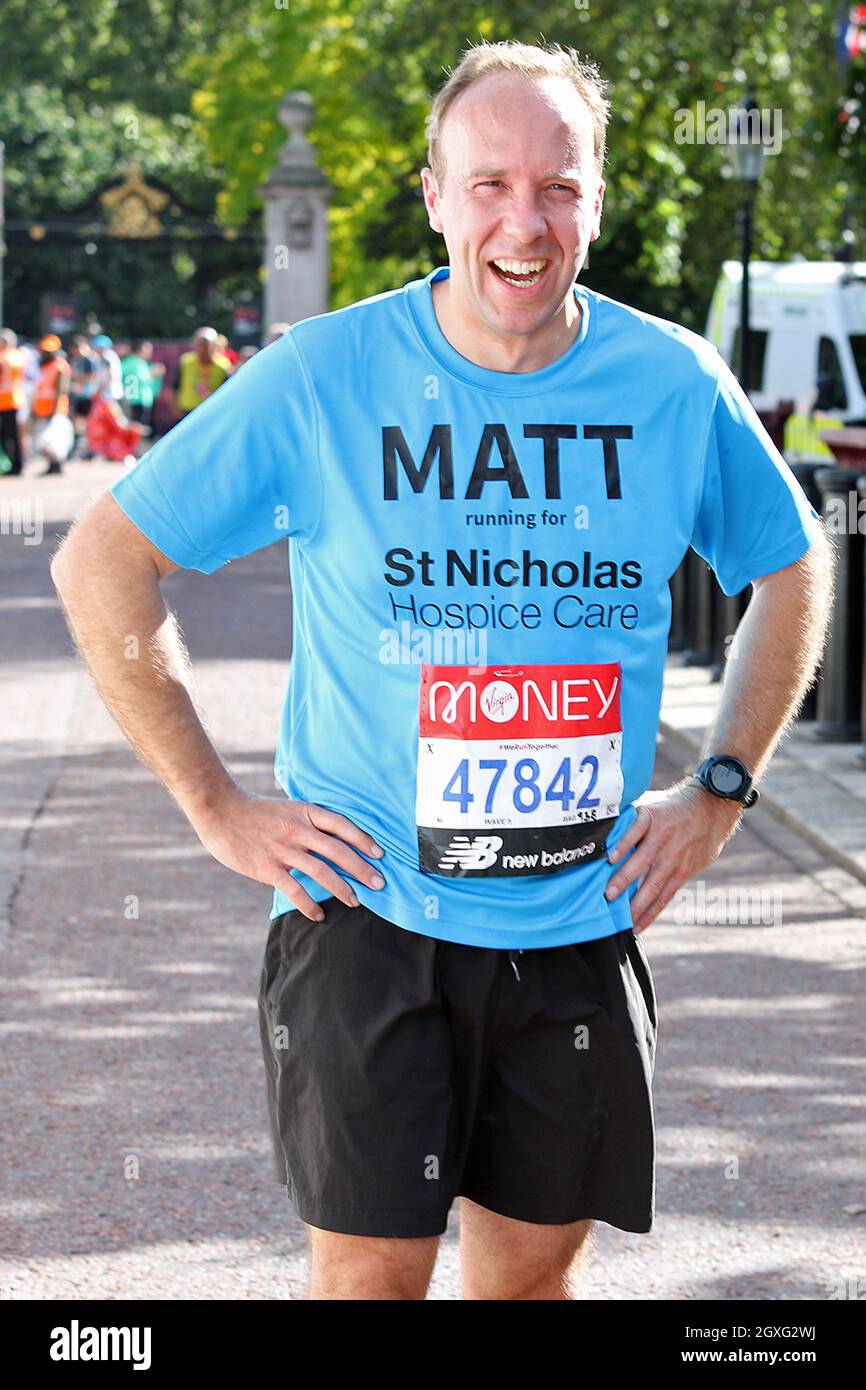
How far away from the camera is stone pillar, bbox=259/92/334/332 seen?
31.7 meters

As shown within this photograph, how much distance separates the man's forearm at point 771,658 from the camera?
319 cm

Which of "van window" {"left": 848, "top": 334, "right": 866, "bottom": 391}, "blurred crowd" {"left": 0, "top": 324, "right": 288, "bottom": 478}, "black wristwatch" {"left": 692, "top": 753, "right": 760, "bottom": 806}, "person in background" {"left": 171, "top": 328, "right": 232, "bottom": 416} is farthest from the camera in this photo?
"blurred crowd" {"left": 0, "top": 324, "right": 288, "bottom": 478}

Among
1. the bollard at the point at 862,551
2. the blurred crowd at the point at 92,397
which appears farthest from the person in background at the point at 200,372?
the bollard at the point at 862,551

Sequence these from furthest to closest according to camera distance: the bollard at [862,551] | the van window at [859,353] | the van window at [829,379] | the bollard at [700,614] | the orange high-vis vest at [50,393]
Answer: the orange high-vis vest at [50,393], the van window at [859,353], the van window at [829,379], the bollard at [700,614], the bollard at [862,551]

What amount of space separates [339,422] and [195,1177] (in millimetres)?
2464

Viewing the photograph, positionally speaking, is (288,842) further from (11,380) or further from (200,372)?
(11,380)

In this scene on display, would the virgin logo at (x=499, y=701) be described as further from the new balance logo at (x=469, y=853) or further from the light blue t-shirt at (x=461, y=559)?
the new balance logo at (x=469, y=853)

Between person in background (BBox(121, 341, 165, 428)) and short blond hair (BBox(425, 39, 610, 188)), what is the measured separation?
3231cm

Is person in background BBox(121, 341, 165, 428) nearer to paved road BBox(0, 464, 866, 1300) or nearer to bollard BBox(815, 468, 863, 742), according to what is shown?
bollard BBox(815, 468, 863, 742)

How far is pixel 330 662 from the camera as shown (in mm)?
2959

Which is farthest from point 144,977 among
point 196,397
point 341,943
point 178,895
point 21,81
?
point 21,81

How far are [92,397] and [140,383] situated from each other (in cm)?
86

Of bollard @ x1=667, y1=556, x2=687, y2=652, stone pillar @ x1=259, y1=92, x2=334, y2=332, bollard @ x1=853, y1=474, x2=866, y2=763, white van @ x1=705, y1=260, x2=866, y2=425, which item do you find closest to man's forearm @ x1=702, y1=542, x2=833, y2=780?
bollard @ x1=853, y1=474, x2=866, y2=763

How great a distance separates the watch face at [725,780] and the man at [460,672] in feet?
0.56
